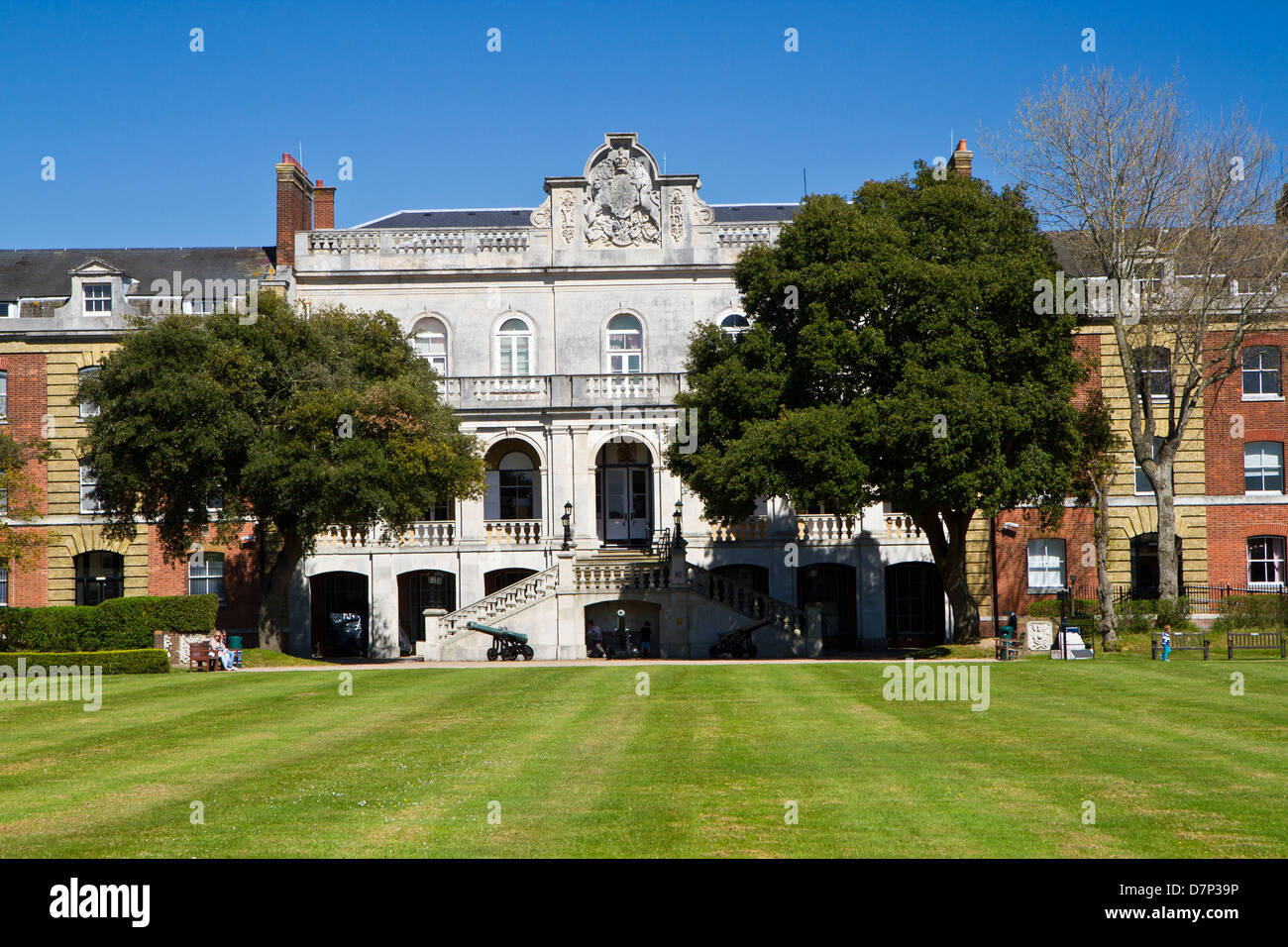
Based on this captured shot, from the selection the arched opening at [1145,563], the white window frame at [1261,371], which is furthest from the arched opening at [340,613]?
the white window frame at [1261,371]

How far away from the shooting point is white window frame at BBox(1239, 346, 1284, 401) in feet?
135

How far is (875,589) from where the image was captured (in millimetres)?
39688

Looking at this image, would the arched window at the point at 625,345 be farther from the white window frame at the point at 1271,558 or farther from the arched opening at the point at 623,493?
the white window frame at the point at 1271,558

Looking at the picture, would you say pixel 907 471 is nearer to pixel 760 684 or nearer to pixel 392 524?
pixel 760 684

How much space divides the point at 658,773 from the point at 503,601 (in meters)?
23.9

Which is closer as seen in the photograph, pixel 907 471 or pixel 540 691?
pixel 540 691

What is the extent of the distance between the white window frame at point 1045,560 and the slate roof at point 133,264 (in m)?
29.0

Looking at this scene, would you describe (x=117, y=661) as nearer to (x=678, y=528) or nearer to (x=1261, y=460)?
(x=678, y=528)

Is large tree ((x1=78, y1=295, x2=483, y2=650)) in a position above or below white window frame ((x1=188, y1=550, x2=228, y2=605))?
above

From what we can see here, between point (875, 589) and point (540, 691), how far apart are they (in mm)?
20270

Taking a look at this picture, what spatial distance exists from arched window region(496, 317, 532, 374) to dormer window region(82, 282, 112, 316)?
13.7m

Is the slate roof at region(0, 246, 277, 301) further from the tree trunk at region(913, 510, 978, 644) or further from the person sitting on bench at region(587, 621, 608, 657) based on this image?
the tree trunk at region(913, 510, 978, 644)

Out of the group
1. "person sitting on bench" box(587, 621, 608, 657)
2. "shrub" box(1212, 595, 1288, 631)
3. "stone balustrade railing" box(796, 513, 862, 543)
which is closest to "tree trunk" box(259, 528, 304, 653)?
"person sitting on bench" box(587, 621, 608, 657)
